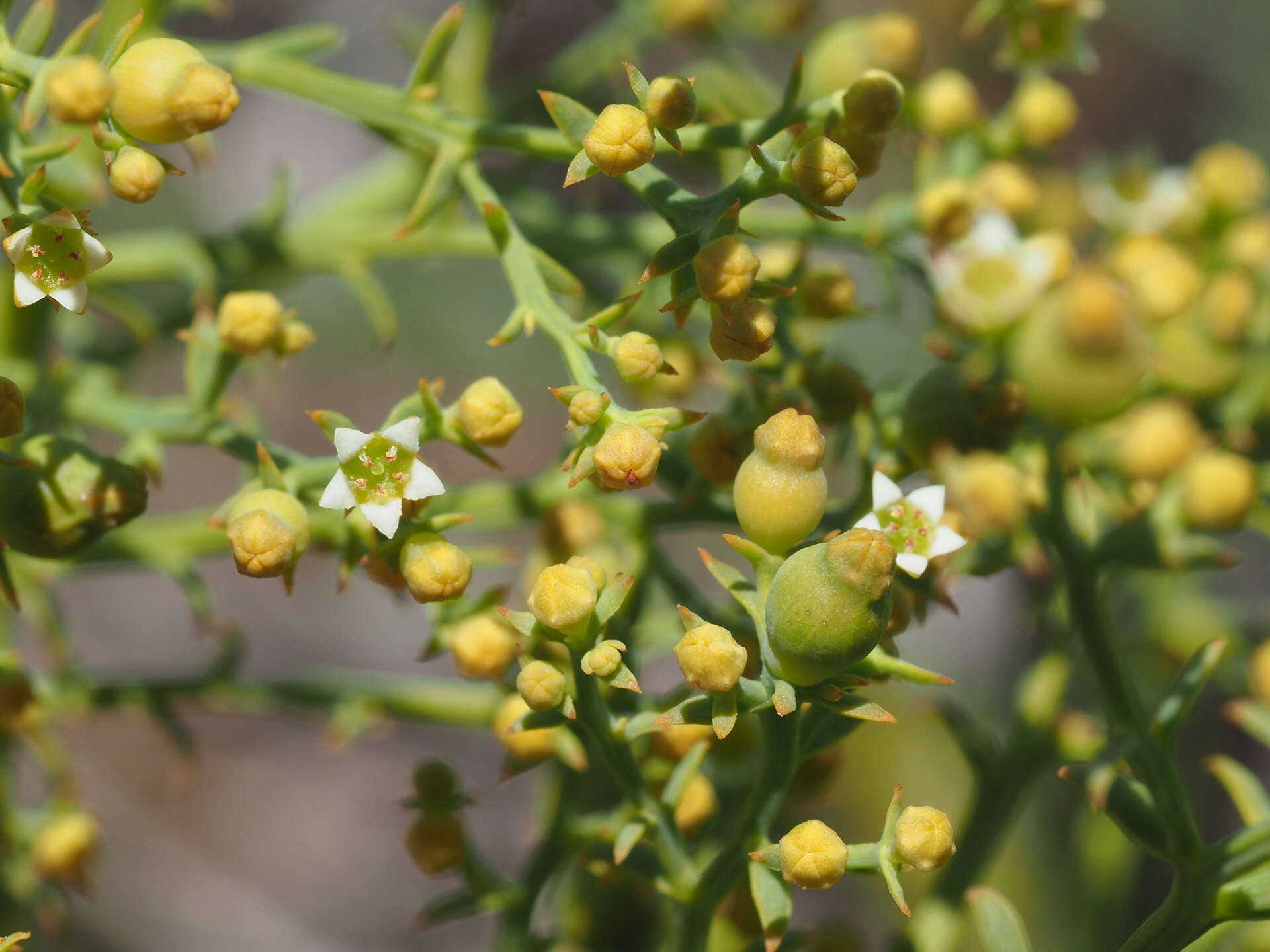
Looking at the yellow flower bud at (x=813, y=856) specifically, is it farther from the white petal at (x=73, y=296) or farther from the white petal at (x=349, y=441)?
the white petal at (x=73, y=296)

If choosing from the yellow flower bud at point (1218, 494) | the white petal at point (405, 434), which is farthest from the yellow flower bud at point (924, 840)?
the yellow flower bud at point (1218, 494)

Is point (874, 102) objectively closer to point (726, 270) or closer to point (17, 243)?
point (726, 270)

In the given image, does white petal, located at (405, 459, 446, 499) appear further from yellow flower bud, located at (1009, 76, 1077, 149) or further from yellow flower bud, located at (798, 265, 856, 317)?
yellow flower bud, located at (1009, 76, 1077, 149)

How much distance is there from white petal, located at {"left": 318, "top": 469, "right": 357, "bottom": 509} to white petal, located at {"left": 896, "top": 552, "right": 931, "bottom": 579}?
0.53 metres

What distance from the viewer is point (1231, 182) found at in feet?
6.35

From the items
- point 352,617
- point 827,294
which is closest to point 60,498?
point 827,294

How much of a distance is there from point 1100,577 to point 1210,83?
2.64 m

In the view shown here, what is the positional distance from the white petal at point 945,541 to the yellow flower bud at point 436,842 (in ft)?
2.09

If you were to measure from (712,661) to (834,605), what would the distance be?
115 mm

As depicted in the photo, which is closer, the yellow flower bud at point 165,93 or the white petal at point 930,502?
the yellow flower bud at point 165,93

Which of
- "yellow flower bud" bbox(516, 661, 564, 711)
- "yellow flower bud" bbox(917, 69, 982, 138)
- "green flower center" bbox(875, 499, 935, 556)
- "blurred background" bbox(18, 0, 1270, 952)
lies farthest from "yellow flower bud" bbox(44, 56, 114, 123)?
"blurred background" bbox(18, 0, 1270, 952)

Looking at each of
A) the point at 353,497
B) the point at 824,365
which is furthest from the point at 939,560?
the point at 353,497

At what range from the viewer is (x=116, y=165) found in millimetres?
1086

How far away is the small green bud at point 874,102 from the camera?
115cm
